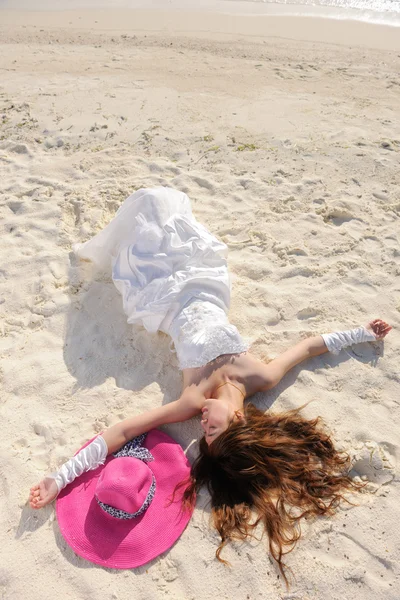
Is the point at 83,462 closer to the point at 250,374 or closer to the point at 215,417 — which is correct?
the point at 215,417

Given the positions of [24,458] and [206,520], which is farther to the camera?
[24,458]

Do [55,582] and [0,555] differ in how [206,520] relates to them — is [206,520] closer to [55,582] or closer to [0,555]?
[55,582]

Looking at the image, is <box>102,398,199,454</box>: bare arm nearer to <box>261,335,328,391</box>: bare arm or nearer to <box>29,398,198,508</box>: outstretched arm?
<box>29,398,198,508</box>: outstretched arm

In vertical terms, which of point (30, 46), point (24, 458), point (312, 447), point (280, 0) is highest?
point (280, 0)

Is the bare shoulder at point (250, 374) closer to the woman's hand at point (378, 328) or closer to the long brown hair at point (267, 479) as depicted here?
the long brown hair at point (267, 479)

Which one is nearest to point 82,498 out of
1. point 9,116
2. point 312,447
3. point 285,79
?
point 312,447

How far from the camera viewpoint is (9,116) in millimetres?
5840

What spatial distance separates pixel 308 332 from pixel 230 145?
264 centimetres

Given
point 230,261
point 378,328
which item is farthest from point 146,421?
point 378,328

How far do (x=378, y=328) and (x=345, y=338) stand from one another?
28cm

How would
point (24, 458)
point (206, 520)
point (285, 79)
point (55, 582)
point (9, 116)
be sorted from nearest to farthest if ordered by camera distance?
point (55, 582) < point (206, 520) < point (24, 458) < point (9, 116) < point (285, 79)

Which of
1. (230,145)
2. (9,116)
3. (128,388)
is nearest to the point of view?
(128,388)

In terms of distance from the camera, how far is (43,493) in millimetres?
2797

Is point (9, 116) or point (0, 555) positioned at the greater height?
point (9, 116)
